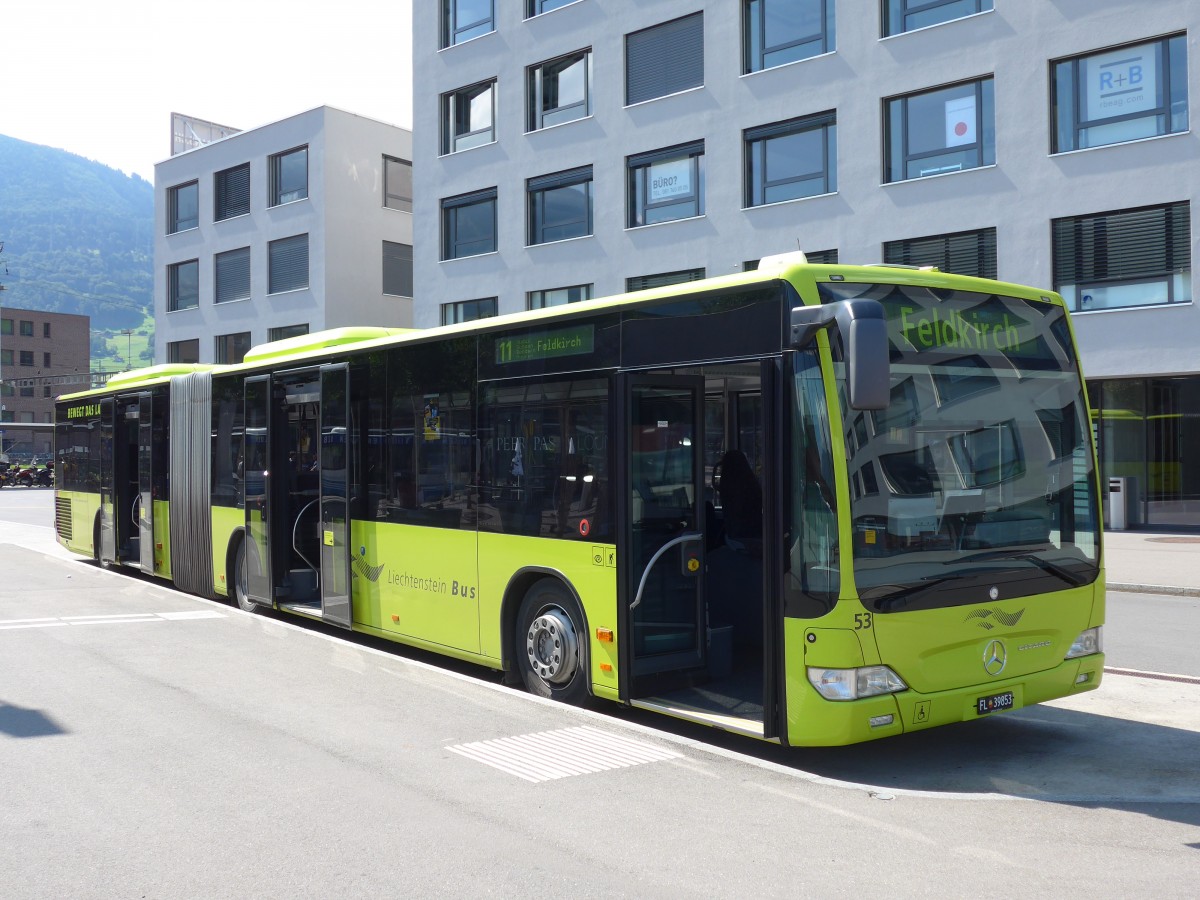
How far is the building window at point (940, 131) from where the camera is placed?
24.2 metres

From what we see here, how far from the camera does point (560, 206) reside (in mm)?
31703

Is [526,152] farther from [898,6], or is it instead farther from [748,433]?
[748,433]

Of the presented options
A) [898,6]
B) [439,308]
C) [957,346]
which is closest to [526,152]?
[439,308]

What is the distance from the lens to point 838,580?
5.89m

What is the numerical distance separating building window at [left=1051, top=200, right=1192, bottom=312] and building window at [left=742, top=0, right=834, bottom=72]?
7183 mm

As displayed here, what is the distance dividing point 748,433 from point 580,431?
1394mm

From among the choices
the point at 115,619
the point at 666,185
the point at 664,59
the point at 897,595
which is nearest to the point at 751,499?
the point at 897,595

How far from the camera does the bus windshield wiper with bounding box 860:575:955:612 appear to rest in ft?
19.5

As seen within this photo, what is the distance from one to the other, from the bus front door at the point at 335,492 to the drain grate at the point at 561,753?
4154 millimetres

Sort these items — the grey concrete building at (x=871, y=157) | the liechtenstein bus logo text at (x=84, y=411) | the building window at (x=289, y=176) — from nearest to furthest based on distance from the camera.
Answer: the liechtenstein bus logo text at (x=84, y=411), the grey concrete building at (x=871, y=157), the building window at (x=289, y=176)

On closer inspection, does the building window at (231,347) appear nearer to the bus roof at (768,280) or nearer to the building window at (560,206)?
the building window at (560,206)

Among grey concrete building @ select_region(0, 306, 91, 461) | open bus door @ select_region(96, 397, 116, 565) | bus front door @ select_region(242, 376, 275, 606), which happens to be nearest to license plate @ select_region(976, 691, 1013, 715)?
bus front door @ select_region(242, 376, 275, 606)

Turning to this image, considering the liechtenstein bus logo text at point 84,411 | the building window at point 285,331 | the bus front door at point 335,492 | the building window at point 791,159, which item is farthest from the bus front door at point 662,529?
the building window at point 285,331

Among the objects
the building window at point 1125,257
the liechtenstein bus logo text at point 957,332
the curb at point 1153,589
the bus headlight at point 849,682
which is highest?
the building window at point 1125,257
